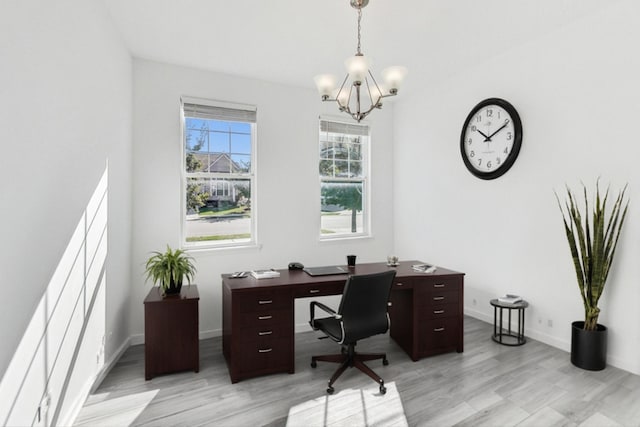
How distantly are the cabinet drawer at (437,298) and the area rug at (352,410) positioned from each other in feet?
2.79

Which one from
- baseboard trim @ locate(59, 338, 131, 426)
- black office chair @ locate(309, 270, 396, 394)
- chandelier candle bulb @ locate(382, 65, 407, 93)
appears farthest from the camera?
black office chair @ locate(309, 270, 396, 394)

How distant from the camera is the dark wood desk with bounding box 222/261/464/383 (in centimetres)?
273

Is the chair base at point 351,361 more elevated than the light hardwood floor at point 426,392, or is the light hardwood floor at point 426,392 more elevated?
the chair base at point 351,361

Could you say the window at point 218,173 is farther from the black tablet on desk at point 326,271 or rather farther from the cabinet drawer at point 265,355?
the cabinet drawer at point 265,355

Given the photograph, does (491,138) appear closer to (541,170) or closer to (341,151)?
(541,170)

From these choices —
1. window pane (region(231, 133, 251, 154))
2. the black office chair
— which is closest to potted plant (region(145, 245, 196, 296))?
the black office chair

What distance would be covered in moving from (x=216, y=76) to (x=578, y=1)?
3519 millimetres

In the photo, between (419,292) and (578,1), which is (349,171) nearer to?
(419,292)

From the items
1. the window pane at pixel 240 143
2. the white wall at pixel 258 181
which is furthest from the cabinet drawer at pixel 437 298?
the window pane at pixel 240 143

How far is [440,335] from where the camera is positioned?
3.19 meters

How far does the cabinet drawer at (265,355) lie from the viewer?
274cm

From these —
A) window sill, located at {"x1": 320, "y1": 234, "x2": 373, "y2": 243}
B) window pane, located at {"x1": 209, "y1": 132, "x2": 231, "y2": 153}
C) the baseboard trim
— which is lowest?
the baseboard trim

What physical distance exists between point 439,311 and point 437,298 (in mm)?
129

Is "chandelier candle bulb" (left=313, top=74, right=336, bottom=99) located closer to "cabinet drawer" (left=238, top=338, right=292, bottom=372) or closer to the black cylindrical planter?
"cabinet drawer" (left=238, top=338, right=292, bottom=372)
